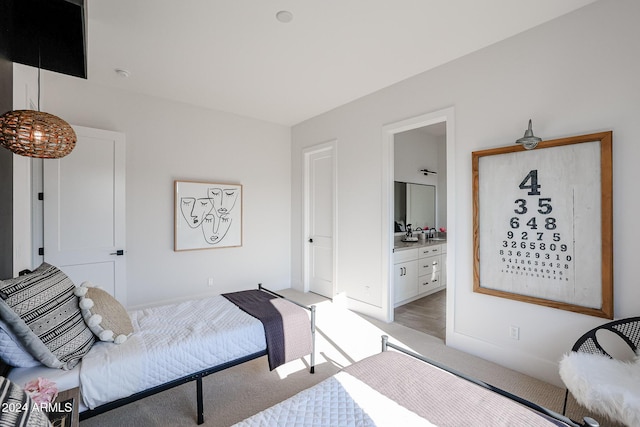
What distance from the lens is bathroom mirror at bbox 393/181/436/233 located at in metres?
4.94

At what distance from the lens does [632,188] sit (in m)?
1.94

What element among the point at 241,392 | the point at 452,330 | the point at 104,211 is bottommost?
the point at 241,392

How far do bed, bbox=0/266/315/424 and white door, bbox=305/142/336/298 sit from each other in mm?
1853

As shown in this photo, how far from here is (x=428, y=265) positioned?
14.8 ft

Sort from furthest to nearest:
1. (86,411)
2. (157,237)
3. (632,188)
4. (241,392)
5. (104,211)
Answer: (157,237) → (104,211) → (241,392) → (632,188) → (86,411)

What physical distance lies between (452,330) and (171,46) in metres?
3.72

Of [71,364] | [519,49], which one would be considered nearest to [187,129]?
[71,364]

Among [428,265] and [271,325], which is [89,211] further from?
[428,265]

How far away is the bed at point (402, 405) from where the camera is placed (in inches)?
43.8

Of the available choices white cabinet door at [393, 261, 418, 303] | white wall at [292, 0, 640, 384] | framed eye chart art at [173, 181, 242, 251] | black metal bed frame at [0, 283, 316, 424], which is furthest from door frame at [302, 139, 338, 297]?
black metal bed frame at [0, 283, 316, 424]

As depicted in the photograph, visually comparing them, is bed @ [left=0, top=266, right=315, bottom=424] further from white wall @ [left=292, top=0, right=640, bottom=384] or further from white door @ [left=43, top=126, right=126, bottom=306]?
white wall @ [left=292, top=0, right=640, bottom=384]

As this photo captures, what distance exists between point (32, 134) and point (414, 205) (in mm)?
4945

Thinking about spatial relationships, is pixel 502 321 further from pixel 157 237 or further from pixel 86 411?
pixel 157 237

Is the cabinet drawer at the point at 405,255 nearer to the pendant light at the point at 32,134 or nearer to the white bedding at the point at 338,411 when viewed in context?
the white bedding at the point at 338,411
